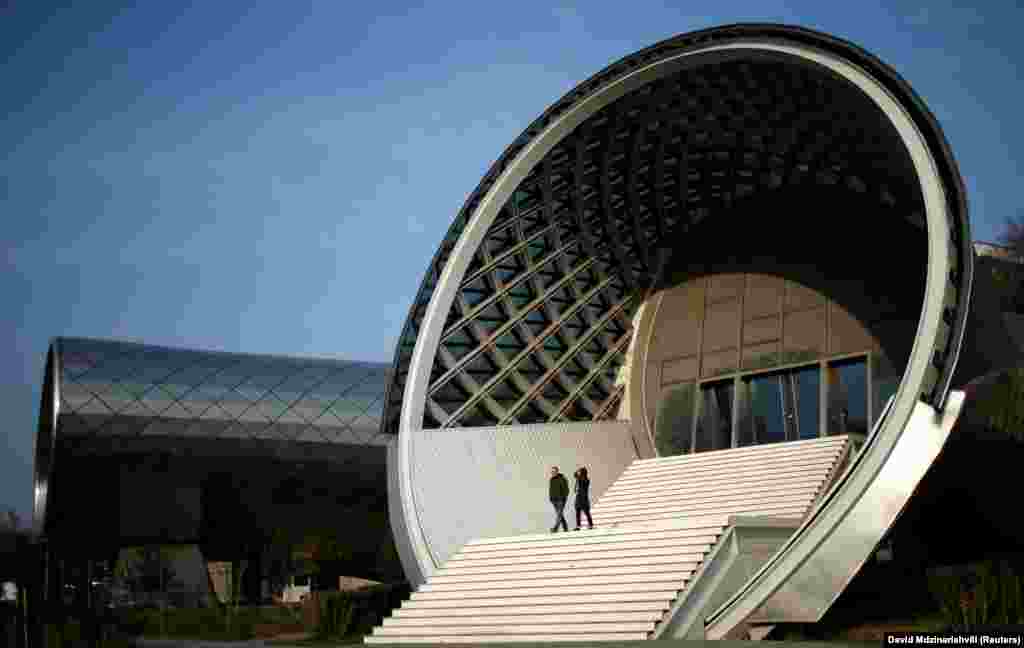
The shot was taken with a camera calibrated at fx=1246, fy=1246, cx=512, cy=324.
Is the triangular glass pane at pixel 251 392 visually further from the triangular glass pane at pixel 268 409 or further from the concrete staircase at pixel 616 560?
the concrete staircase at pixel 616 560

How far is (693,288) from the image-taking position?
105 feet

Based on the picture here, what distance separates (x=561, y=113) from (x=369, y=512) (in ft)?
121

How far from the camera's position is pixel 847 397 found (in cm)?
2862

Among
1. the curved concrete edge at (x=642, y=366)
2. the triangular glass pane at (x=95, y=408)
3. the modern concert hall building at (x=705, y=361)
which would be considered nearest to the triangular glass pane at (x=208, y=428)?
the triangular glass pane at (x=95, y=408)

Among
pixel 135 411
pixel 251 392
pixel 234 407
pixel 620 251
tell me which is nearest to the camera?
pixel 620 251

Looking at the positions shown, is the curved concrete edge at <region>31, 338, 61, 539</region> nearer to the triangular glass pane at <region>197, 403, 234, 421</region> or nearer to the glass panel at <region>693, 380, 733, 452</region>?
the triangular glass pane at <region>197, 403, 234, 421</region>

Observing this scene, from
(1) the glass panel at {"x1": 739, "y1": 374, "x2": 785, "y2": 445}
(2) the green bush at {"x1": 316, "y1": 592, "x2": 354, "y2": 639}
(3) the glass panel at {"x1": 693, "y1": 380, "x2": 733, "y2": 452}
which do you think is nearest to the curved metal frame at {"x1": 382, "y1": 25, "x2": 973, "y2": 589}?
(2) the green bush at {"x1": 316, "y1": 592, "x2": 354, "y2": 639}

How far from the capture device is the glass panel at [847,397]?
28.2 metres

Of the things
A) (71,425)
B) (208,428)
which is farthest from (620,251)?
(71,425)

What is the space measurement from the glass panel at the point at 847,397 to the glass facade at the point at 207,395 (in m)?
25.0

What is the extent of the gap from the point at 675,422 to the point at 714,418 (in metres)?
1.03

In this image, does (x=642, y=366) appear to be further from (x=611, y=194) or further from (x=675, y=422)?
(x=611, y=194)

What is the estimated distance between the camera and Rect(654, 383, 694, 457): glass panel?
103 ft

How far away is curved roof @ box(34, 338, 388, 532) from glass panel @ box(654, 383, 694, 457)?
67.6 feet
